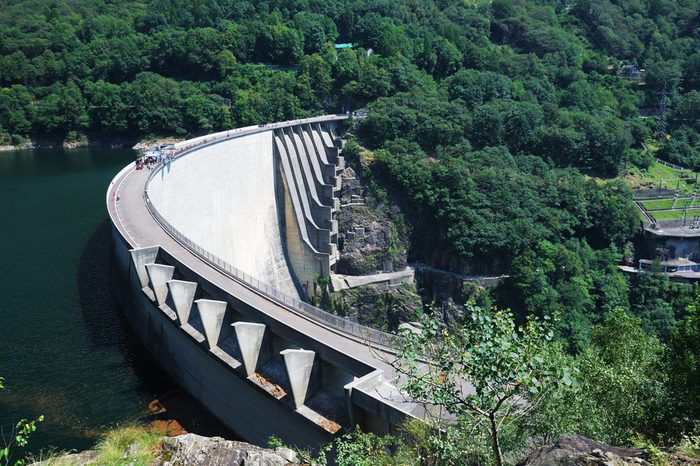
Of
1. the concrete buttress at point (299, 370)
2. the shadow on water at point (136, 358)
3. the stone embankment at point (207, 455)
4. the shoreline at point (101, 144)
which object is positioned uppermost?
the stone embankment at point (207, 455)

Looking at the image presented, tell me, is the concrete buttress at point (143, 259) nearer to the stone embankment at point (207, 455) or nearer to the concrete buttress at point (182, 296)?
the concrete buttress at point (182, 296)

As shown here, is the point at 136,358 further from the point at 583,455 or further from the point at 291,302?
the point at 583,455

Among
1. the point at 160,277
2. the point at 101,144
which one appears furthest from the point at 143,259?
the point at 101,144

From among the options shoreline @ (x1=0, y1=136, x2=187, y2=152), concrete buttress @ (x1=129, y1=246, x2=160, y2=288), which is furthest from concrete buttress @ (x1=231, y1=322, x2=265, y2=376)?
shoreline @ (x1=0, y1=136, x2=187, y2=152)

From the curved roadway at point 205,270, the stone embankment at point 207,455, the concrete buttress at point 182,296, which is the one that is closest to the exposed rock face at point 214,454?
the stone embankment at point 207,455

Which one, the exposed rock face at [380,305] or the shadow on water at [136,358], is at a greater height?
the shadow on water at [136,358]

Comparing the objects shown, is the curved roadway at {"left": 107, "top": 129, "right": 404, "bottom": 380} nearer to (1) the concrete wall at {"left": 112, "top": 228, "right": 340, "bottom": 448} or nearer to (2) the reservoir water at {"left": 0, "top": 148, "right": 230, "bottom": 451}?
(1) the concrete wall at {"left": 112, "top": 228, "right": 340, "bottom": 448}

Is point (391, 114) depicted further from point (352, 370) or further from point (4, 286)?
point (352, 370)
